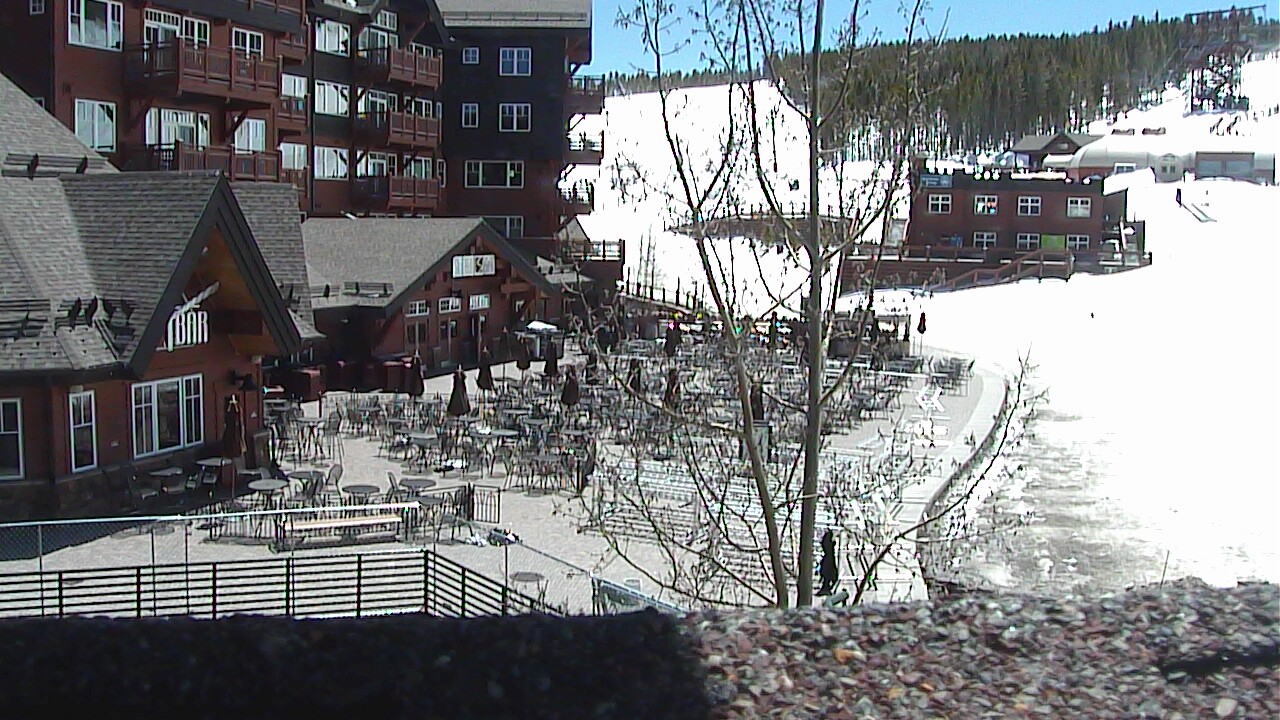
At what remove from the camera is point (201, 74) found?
3534cm

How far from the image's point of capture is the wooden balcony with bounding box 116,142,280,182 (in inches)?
1361

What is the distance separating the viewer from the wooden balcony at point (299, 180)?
42906 millimetres

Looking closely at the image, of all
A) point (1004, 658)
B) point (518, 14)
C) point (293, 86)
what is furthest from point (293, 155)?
point (1004, 658)

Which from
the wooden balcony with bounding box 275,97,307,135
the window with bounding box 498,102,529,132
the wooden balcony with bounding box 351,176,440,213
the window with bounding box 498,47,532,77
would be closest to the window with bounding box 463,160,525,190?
the window with bounding box 498,102,529,132

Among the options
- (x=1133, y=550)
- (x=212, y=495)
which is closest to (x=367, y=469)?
(x=212, y=495)

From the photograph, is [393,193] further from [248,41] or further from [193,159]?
[193,159]

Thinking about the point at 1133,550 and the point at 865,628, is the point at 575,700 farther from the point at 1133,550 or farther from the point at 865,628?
the point at 1133,550

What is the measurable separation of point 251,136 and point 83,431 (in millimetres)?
20708

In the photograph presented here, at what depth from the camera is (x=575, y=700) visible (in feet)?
23.2

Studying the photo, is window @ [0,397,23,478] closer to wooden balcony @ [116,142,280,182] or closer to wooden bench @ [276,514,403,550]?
wooden bench @ [276,514,403,550]

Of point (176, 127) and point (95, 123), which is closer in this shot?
point (95, 123)

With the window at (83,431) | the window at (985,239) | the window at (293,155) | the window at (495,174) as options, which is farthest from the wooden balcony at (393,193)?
the window at (985,239)

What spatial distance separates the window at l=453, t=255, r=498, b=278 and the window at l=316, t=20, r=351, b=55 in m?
10.9

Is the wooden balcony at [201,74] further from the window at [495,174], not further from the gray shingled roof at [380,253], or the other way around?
the window at [495,174]
